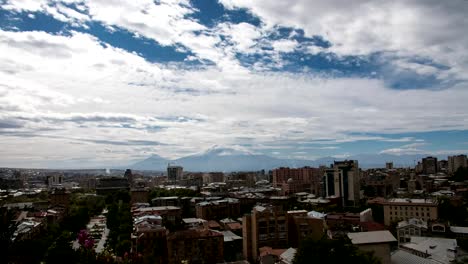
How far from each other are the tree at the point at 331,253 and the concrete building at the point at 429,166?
313ft

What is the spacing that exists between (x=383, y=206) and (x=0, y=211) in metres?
39.8

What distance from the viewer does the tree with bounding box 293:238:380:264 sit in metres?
14.8

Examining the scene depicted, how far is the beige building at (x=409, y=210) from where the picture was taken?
3731cm

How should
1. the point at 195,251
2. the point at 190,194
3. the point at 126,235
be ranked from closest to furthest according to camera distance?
1. the point at 195,251
2. the point at 126,235
3. the point at 190,194

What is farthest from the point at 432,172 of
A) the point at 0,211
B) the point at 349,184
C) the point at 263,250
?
the point at 0,211

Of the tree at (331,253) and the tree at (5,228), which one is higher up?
the tree at (5,228)

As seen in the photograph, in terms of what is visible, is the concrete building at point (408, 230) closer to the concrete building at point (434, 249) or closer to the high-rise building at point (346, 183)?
the concrete building at point (434, 249)

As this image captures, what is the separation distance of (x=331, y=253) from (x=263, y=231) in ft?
48.5

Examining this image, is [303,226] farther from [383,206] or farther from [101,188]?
[101,188]

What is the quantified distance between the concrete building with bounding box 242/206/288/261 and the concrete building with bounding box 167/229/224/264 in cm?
312

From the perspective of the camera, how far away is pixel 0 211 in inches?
305

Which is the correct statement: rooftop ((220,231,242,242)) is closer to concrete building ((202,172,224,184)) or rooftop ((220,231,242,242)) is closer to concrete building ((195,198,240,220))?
concrete building ((195,198,240,220))

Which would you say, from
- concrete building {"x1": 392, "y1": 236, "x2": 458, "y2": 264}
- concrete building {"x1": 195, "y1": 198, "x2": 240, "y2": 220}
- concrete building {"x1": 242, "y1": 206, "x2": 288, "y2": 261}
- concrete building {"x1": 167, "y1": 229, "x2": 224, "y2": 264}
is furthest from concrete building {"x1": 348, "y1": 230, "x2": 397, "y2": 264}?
concrete building {"x1": 195, "y1": 198, "x2": 240, "y2": 220}

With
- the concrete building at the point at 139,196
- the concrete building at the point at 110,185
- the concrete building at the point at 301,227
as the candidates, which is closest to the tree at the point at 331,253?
the concrete building at the point at 301,227
